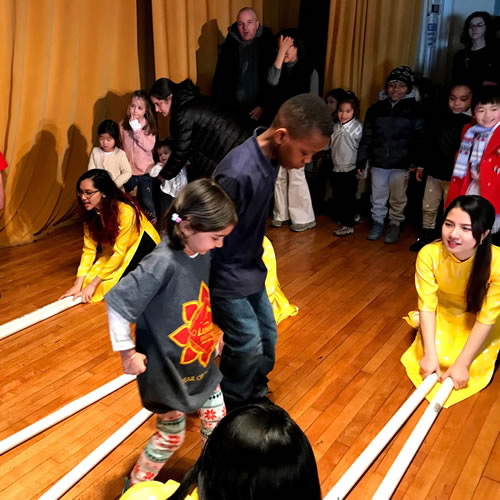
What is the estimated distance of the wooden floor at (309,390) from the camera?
175cm

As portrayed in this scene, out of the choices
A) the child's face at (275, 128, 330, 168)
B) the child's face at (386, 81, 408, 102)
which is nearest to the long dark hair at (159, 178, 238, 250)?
the child's face at (275, 128, 330, 168)

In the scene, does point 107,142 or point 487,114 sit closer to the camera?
point 487,114

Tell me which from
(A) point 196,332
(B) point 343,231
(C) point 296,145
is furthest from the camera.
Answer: (B) point 343,231

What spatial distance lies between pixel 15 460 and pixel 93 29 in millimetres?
3102

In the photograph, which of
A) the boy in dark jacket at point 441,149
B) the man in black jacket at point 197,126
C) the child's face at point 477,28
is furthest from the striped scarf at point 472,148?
the child's face at point 477,28

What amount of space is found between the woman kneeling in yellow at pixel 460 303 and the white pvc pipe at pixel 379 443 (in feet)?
0.36

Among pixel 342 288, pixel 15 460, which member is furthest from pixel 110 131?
pixel 15 460

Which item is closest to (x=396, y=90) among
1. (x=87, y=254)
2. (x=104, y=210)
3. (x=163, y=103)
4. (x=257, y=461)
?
(x=163, y=103)

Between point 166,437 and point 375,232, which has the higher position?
point 166,437

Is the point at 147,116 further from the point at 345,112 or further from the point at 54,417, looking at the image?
the point at 54,417

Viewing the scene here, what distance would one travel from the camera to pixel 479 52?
4016 millimetres

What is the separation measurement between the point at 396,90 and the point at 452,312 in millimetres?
1906

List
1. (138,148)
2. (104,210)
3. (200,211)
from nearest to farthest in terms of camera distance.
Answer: (200,211), (104,210), (138,148)

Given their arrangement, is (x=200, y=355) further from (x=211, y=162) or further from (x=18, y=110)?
(x=18, y=110)
